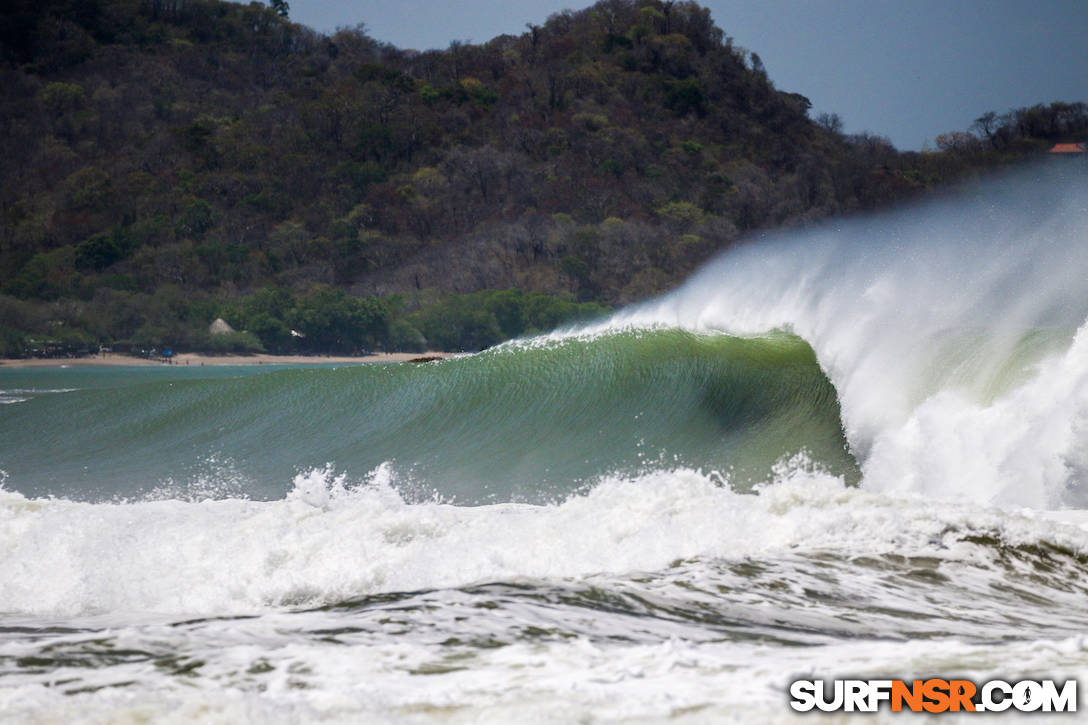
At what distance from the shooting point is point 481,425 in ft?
40.3

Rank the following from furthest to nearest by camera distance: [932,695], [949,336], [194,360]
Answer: [194,360] → [949,336] → [932,695]

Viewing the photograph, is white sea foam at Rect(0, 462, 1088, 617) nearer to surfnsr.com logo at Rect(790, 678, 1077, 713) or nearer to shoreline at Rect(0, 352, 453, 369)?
surfnsr.com logo at Rect(790, 678, 1077, 713)

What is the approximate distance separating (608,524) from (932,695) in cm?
304

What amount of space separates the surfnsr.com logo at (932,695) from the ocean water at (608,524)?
0.08 m

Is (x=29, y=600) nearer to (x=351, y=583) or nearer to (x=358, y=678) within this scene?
(x=351, y=583)

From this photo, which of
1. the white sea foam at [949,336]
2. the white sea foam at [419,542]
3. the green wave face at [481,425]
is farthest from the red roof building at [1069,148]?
the white sea foam at [419,542]

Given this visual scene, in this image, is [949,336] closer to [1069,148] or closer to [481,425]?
[481,425]

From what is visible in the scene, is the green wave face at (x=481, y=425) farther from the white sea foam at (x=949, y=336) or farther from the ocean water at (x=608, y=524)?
the white sea foam at (x=949, y=336)

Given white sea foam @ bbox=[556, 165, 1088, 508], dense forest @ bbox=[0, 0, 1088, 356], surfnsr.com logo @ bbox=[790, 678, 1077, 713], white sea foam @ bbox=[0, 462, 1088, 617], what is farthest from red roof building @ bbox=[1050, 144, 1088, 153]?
surfnsr.com logo @ bbox=[790, 678, 1077, 713]

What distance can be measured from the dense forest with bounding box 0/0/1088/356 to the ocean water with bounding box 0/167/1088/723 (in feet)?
244

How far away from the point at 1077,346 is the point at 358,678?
6558 mm

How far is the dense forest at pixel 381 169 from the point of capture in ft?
298

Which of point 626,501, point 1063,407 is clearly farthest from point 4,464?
point 1063,407

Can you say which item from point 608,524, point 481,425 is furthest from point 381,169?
point 608,524
